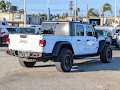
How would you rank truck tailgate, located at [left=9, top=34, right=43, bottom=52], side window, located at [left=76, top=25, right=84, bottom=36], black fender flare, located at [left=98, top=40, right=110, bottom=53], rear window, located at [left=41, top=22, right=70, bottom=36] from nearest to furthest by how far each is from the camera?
truck tailgate, located at [left=9, top=34, right=43, bottom=52] < rear window, located at [left=41, top=22, right=70, bottom=36] < side window, located at [left=76, top=25, right=84, bottom=36] < black fender flare, located at [left=98, top=40, right=110, bottom=53]

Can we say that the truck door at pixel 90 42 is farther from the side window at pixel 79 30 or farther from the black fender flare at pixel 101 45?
the side window at pixel 79 30

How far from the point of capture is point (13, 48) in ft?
35.1

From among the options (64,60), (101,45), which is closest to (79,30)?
(64,60)

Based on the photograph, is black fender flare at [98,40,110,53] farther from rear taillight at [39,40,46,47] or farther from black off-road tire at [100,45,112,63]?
rear taillight at [39,40,46,47]

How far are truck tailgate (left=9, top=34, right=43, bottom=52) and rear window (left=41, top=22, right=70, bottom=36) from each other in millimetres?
1912

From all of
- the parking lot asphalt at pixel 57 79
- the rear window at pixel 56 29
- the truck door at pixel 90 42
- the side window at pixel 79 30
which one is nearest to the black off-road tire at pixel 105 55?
the truck door at pixel 90 42

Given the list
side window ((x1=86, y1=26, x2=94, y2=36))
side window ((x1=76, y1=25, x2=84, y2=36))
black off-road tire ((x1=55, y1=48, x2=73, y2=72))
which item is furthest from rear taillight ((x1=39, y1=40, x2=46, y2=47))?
side window ((x1=86, y1=26, x2=94, y2=36))

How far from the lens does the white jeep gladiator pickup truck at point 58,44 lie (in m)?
10.1

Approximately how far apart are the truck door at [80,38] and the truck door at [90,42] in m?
0.34

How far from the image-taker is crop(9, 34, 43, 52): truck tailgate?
Answer: 32.9ft

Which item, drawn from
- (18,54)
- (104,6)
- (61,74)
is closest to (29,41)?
(18,54)

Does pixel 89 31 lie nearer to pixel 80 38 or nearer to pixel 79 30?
pixel 79 30

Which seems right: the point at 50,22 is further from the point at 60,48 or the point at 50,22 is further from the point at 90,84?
the point at 90,84

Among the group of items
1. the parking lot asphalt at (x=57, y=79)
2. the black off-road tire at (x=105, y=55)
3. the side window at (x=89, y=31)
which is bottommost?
the parking lot asphalt at (x=57, y=79)
